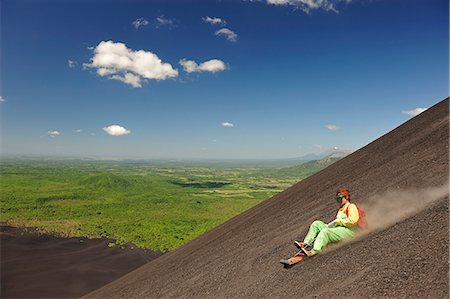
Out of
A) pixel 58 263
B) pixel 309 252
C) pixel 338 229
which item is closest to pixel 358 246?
pixel 338 229

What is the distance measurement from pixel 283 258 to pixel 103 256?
2101 centimetres

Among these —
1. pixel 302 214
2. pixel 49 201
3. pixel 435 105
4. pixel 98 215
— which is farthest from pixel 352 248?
pixel 49 201

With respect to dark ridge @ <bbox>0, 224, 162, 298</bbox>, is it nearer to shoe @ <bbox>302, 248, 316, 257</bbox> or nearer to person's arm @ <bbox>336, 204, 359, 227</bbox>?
shoe @ <bbox>302, 248, 316, 257</bbox>

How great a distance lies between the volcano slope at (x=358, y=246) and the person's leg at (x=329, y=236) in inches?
6.9

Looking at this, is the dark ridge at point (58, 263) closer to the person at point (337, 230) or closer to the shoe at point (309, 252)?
the shoe at point (309, 252)

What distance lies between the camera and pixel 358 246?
603 centimetres

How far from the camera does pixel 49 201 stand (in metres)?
58.1

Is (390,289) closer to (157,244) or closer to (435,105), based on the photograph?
(435,105)

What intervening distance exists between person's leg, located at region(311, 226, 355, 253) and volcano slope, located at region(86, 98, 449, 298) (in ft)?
0.58

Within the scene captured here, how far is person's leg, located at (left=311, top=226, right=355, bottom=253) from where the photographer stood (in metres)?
6.30

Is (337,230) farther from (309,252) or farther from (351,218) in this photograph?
(309,252)

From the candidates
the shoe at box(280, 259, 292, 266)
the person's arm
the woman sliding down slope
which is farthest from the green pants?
the shoe at box(280, 259, 292, 266)

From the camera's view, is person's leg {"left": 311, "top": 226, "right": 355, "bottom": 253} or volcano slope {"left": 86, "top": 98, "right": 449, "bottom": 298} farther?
person's leg {"left": 311, "top": 226, "right": 355, "bottom": 253}

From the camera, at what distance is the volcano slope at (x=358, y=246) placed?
4.94m
